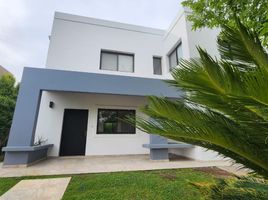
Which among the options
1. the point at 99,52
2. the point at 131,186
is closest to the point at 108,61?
the point at 99,52

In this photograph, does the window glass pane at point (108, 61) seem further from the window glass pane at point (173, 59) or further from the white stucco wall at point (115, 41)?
the window glass pane at point (173, 59)

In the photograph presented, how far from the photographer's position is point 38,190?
11.9ft

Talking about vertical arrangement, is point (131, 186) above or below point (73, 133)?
→ below

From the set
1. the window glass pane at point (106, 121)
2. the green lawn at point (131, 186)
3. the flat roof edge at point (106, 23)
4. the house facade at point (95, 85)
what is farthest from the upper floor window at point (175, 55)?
the green lawn at point (131, 186)

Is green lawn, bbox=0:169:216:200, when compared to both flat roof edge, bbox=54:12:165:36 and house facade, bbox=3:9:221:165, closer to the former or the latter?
house facade, bbox=3:9:221:165

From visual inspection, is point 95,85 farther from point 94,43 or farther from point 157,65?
point 157,65

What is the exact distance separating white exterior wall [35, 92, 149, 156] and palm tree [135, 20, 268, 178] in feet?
23.4

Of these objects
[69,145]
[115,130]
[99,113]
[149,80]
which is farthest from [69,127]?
Result: [149,80]

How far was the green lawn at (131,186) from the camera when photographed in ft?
11.1

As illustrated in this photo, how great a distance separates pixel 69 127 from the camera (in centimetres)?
802

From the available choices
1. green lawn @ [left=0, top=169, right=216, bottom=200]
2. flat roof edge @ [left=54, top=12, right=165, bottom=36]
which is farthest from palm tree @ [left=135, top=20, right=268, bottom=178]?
flat roof edge @ [left=54, top=12, right=165, bottom=36]

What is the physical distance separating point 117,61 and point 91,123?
374 cm

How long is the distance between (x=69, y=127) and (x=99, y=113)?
5.15ft

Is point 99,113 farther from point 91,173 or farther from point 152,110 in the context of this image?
point 152,110
